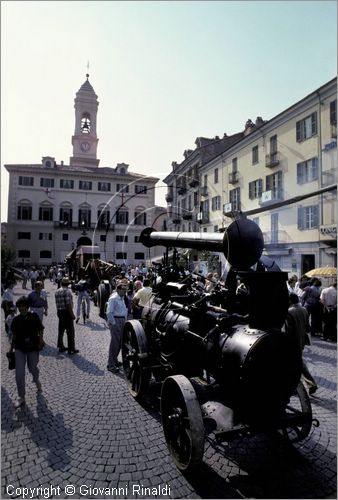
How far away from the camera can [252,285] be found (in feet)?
11.4

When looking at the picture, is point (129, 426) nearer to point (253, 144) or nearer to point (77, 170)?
point (253, 144)

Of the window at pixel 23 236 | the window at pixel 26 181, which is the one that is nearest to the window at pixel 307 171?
the window at pixel 23 236

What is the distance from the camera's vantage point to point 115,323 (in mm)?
7137

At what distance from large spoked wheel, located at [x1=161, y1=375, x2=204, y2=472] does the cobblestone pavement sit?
0.21 meters

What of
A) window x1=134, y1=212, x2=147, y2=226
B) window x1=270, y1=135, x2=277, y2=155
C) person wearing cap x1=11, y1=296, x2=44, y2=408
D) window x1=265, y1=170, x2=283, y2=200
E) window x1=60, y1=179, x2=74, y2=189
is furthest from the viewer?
window x1=134, y1=212, x2=147, y2=226

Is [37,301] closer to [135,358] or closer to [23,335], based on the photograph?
[23,335]

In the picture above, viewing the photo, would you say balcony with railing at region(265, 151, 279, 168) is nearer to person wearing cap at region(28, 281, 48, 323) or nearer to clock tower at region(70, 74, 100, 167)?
person wearing cap at region(28, 281, 48, 323)

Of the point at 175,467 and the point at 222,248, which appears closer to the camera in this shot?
the point at 175,467

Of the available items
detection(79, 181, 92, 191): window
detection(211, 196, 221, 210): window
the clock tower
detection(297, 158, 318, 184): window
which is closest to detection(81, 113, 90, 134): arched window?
the clock tower

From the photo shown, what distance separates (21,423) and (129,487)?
228 cm

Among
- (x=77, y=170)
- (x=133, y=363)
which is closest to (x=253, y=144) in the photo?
(x=133, y=363)

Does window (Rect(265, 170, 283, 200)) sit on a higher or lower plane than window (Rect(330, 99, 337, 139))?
lower

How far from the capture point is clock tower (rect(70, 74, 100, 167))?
197 ft

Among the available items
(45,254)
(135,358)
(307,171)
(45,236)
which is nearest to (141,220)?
(45,236)
